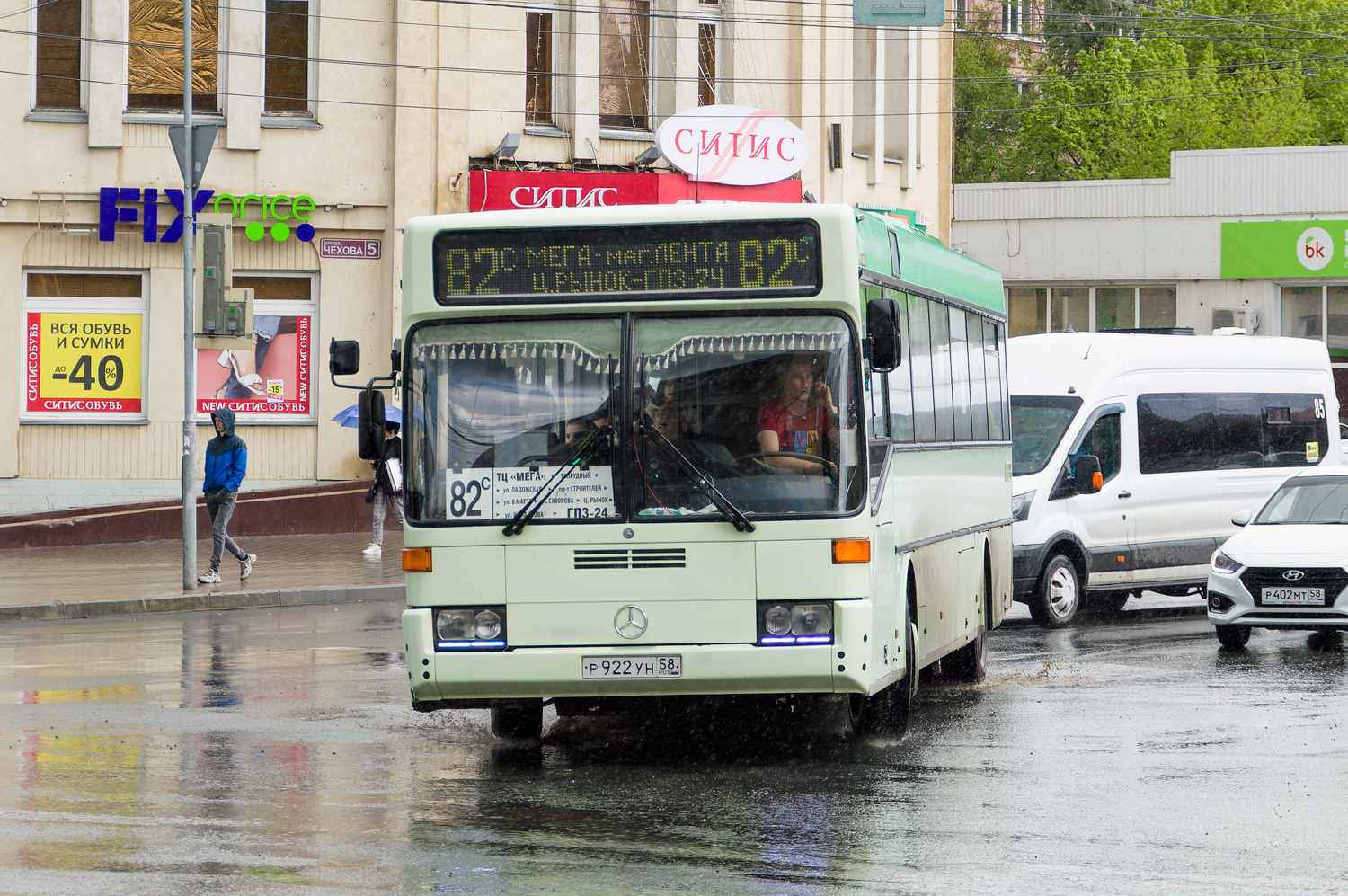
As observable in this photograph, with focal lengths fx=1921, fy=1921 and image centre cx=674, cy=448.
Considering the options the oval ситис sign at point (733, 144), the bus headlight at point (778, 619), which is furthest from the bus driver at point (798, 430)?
the oval ситис sign at point (733, 144)

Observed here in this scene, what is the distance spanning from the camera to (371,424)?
9578 millimetres

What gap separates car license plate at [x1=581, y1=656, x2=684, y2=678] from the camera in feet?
29.5

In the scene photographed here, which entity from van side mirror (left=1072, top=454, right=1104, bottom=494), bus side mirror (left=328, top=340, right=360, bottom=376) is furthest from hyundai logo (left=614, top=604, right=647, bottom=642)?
van side mirror (left=1072, top=454, right=1104, bottom=494)

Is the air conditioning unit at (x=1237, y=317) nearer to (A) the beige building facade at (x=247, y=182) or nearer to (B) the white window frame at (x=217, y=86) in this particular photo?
(A) the beige building facade at (x=247, y=182)

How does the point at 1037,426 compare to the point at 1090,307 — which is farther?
the point at 1090,307

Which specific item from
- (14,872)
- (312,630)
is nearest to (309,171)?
(312,630)

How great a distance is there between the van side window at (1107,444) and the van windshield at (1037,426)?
0.33m

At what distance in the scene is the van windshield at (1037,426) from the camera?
58.3ft

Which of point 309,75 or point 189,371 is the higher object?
point 309,75

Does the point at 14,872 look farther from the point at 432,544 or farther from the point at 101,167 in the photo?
the point at 101,167

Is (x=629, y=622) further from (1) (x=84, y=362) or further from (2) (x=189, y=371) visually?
(1) (x=84, y=362)

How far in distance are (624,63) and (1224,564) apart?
678 inches

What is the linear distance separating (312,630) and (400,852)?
31.3ft

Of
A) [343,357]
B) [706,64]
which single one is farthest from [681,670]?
[706,64]
